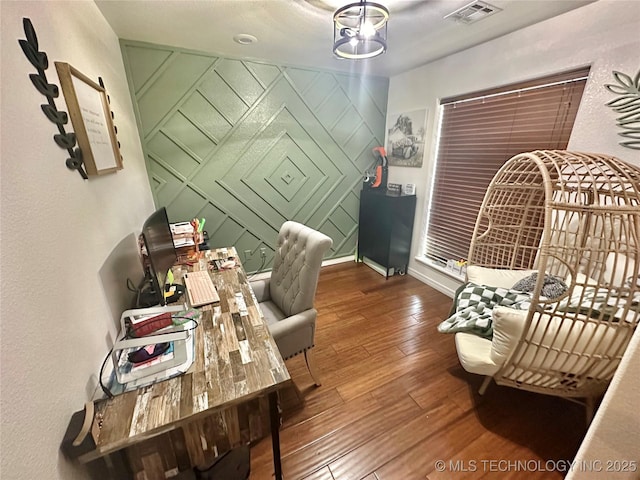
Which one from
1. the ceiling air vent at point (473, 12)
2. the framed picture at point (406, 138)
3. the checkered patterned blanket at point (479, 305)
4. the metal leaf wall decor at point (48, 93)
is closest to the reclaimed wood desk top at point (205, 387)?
the metal leaf wall decor at point (48, 93)

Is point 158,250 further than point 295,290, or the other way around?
point 295,290

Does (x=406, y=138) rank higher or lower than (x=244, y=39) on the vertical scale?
lower

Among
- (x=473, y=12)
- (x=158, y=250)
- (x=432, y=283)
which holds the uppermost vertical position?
(x=473, y=12)

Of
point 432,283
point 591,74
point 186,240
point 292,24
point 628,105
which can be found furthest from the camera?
point 432,283

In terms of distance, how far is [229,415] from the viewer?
2.74 ft

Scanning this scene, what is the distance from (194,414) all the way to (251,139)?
251 cm

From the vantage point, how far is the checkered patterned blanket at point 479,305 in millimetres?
1536

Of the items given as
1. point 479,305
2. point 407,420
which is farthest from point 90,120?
point 479,305

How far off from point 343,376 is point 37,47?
214cm

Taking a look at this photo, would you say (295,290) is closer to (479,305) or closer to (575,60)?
(479,305)

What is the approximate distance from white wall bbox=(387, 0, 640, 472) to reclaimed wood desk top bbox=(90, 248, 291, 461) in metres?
0.97

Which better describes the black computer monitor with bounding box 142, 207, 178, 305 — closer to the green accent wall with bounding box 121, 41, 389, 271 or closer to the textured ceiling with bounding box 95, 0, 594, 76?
the green accent wall with bounding box 121, 41, 389, 271

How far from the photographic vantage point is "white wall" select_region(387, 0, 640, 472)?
27.8 inches

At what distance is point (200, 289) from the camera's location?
1.45 meters
